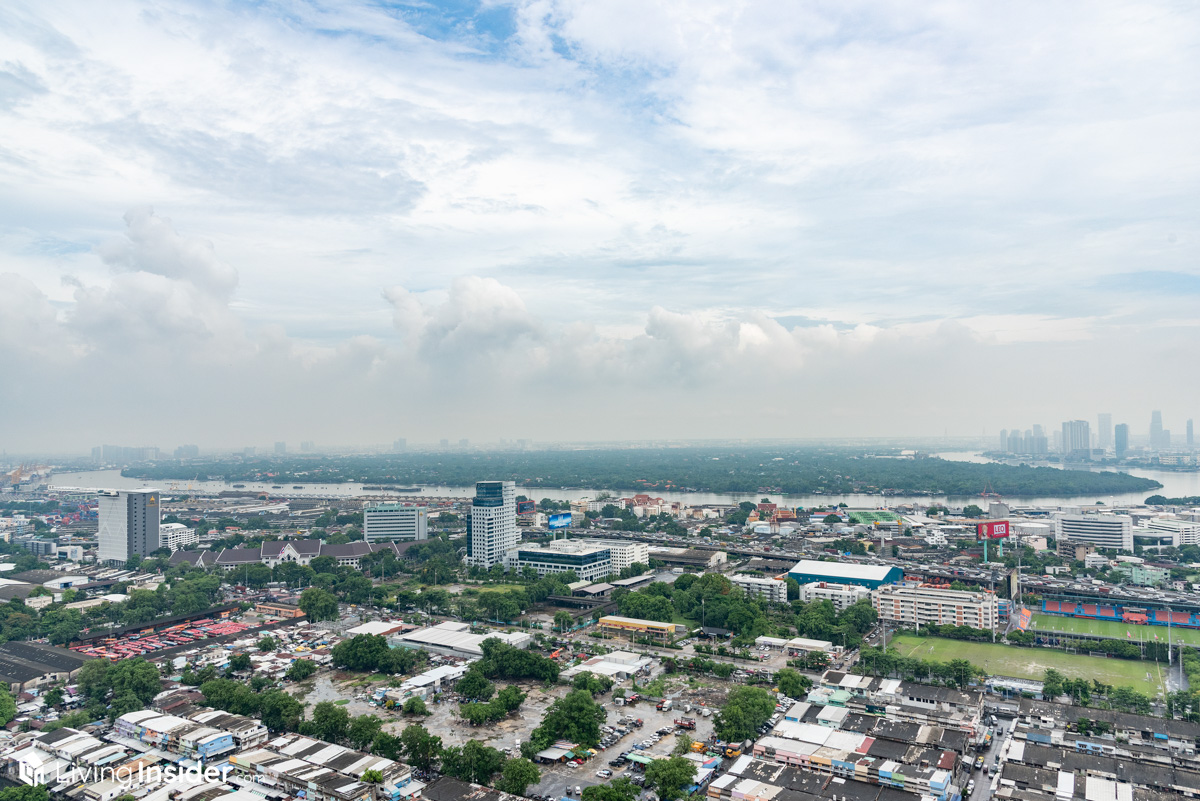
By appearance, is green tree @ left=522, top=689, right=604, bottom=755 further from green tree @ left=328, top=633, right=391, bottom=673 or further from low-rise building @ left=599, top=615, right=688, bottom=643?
low-rise building @ left=599, top=615, right=688, bottom=643

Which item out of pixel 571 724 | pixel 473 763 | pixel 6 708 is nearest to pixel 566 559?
pixel 571 724

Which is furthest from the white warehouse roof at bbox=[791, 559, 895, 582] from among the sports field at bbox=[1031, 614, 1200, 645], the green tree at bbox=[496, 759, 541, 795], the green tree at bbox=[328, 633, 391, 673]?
the green tree at bbox=[496, 759, 541, 795]

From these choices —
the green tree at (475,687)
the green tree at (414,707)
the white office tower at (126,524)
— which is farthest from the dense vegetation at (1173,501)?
the white office tower at (126,524)

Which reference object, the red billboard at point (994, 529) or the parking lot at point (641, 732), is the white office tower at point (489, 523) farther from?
the red billboard at point (994, 529)

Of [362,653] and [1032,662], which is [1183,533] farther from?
[362,653]

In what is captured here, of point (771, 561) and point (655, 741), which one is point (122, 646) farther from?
point (771, 561)

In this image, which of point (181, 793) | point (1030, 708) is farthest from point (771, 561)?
point (181, 793)
